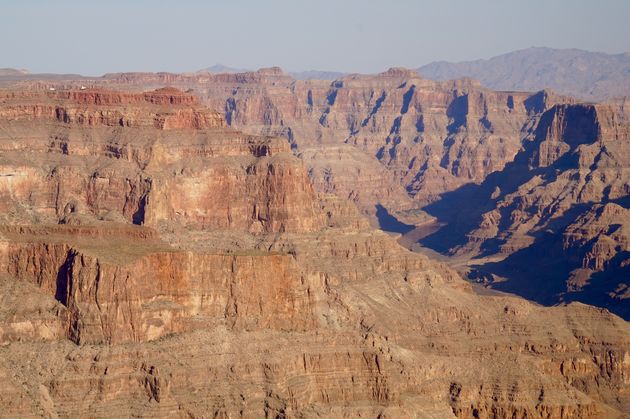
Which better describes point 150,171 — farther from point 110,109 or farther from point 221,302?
point 221,302

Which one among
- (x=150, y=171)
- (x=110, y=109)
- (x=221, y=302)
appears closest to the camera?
(x=221, y=302)

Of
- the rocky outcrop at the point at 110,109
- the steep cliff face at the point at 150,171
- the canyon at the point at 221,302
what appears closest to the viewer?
the canyon at the point at 221,302

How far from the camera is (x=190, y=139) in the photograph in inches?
5276

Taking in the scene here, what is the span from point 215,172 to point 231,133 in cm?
851

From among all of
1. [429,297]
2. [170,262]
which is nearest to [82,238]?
[170,262]

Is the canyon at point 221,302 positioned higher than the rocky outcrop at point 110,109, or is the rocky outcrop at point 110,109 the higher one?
the rocky outcrop at point 110,109

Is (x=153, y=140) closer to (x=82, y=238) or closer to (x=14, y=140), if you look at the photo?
(x=14, y=140)

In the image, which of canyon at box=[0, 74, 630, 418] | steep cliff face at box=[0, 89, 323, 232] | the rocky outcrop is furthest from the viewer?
the rocky outcrop

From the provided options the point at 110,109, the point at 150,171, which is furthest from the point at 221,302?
the point at 110,109

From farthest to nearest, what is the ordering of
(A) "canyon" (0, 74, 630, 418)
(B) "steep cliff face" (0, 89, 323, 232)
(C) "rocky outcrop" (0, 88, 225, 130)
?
1. (C) "rocky outcrop" (0, 88, 225, 130)
2. (B) "steep cliff face" (0, 89, 323, 232)
3. (A) "canyon" (0, 74, 630, 418)

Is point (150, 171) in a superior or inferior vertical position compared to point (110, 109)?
inferior

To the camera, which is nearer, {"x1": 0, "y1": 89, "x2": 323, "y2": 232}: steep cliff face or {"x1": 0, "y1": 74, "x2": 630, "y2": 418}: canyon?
{"x1": 0, "y1": 74, "x2": 630, "y2": 418}: canyon

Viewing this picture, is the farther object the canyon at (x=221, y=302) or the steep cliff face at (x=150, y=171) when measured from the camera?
the steep cliff face at (x=150, y=171)

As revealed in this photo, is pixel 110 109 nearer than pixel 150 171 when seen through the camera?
No
